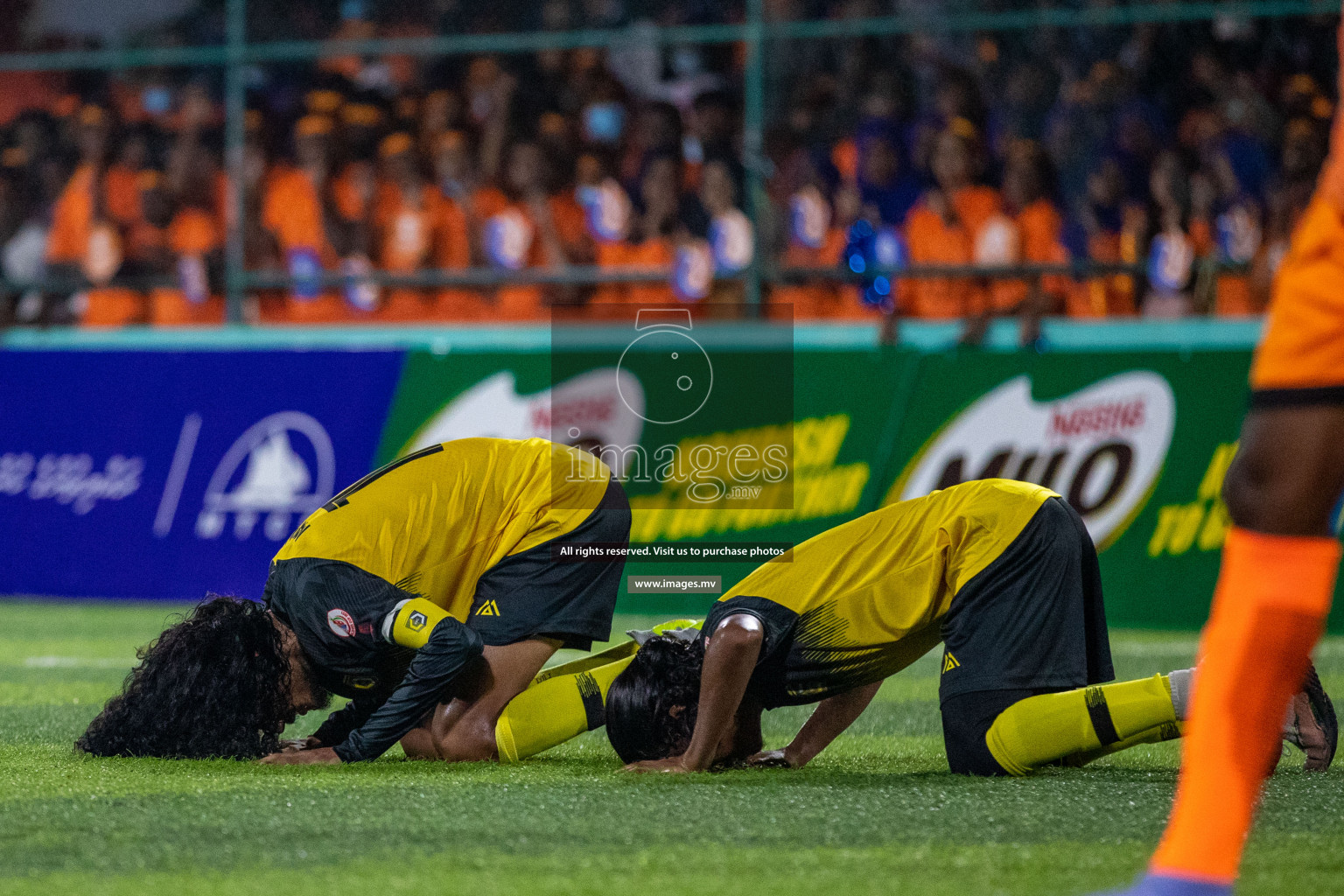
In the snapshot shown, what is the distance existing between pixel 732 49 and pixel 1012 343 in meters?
2.83

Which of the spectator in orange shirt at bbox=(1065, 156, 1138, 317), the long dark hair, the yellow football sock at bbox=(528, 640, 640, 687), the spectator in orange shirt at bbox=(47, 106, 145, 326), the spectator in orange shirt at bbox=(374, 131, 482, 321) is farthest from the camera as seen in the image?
the spectator in orange shirt at bbox=(47, 106, 145, 326)

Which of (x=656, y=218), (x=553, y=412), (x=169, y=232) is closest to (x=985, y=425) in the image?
(x=553, y=412)

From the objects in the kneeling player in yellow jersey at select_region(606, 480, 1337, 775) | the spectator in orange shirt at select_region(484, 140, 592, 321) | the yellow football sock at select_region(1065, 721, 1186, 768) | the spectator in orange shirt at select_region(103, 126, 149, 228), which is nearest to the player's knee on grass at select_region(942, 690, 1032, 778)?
the kneeling player in yellow jersey at select_region(606, 480, 1337, 775)

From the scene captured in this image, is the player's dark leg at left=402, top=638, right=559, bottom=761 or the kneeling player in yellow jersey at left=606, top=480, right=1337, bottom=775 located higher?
the kneeling player in yellow jersey at left=606, top=480, right=1337, bottom=775

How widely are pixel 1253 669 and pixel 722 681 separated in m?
1.88

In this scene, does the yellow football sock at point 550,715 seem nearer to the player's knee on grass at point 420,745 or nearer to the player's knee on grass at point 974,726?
the player's knee on grass at point 420,745

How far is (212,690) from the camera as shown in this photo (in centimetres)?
444

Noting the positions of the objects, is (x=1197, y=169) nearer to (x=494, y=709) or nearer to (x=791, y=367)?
(x=791, y=367)

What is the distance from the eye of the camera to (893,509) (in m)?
4.49

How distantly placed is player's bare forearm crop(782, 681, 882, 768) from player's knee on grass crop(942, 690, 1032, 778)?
1.03 ft

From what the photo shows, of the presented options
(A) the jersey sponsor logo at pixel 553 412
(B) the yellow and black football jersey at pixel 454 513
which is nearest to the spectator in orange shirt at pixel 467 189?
(A) the jersey sponsor logo at pixel 553 412

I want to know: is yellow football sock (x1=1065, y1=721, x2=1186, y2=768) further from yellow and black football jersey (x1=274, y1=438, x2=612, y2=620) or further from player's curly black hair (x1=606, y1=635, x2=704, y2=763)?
yellow and black football jersey (x1=274, y1=438, x2=612, y2=620)

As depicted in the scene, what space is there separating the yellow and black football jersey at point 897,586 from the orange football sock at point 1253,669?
182cm

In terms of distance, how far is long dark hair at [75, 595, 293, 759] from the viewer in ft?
14.5
